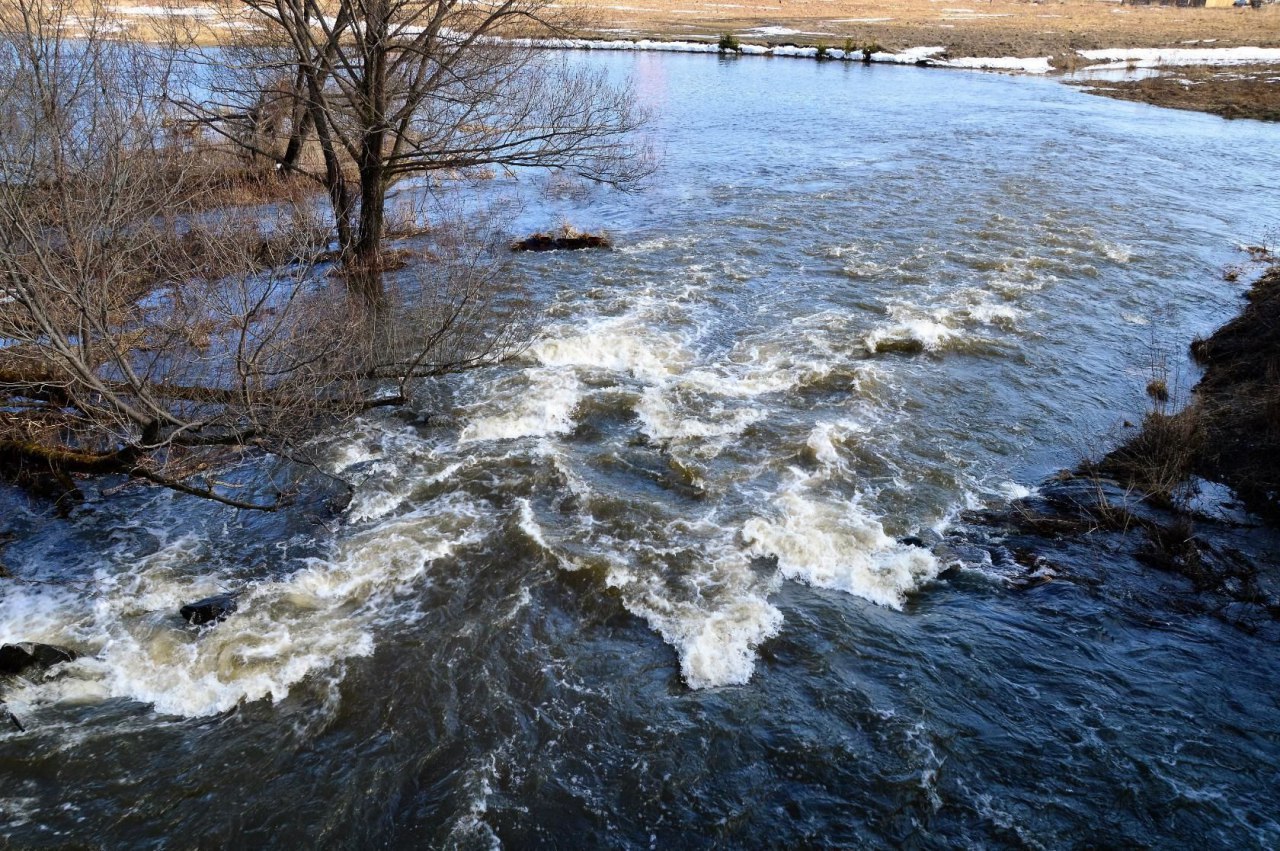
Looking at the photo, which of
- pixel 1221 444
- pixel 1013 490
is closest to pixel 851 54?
pixel 1221 444

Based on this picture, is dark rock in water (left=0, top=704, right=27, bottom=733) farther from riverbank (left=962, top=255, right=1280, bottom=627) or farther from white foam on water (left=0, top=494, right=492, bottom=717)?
riverbank (left=962, top=255, right=1280, bottom=627)

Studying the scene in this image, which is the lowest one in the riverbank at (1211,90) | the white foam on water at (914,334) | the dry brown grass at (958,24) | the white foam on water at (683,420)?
the white foam on water at (683,420)

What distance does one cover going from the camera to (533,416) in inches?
452

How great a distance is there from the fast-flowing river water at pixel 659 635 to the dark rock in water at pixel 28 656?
16cm

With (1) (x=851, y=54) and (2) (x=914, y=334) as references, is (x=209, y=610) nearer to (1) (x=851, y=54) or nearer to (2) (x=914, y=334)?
(2) (x=914, y=334)

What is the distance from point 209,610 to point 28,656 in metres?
1.39

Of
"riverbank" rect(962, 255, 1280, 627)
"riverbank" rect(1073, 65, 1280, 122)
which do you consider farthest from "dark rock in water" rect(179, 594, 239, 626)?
"riverbank" rect(1073, 65, 1280, 122)

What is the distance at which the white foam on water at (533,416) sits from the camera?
36.7ft

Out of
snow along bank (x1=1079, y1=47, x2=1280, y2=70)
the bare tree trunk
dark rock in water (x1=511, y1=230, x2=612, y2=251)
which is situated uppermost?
snow along bank (x1=1079, y1=47, x2=1280, y2=70)

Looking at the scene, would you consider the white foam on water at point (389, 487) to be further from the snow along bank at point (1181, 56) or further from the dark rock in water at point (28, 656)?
the snow along bank at point (1181, 56)

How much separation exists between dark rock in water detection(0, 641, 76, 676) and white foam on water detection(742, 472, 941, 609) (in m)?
6.39

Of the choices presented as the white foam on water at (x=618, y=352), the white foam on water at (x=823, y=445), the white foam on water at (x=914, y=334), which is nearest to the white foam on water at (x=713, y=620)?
the white foam on water at (x=823, y=445)

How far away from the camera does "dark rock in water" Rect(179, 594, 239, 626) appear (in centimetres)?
774

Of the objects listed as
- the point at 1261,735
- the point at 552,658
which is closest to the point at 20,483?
the point at 552,658
